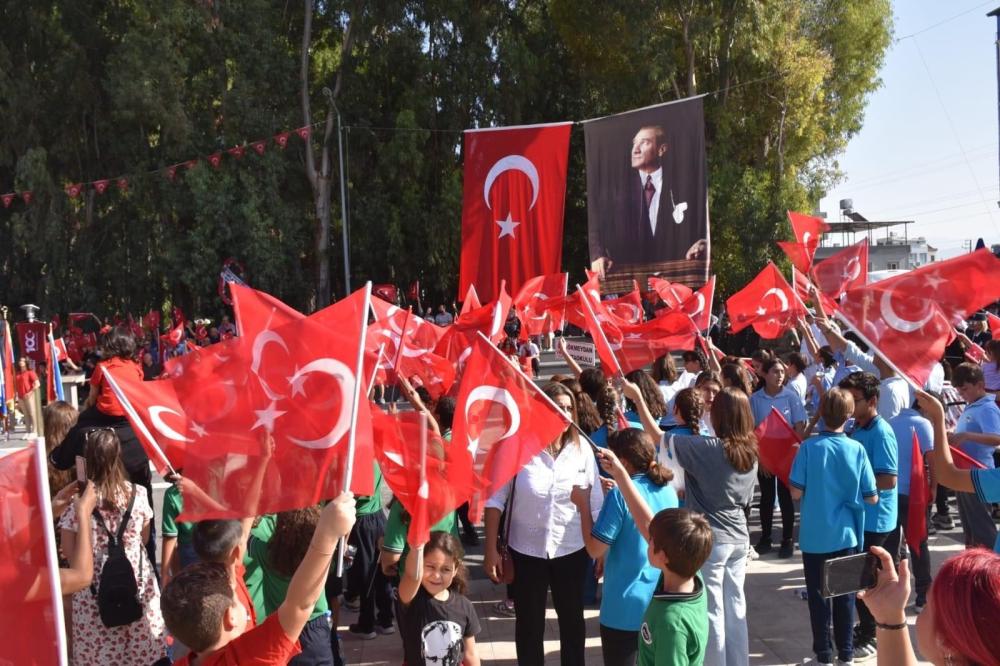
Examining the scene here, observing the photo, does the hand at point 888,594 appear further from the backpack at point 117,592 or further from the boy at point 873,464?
the boy at point 873,464

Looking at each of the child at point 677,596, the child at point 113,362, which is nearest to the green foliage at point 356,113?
the child at point 113,362

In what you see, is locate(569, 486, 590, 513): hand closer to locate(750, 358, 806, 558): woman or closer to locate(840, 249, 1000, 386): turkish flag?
locate(840, 249, 1000, 386): turkish flag

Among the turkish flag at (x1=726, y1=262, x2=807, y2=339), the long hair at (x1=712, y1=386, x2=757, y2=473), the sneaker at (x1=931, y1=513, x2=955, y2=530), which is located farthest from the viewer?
the turkish flag at (x1=726, y1=262, x2=807, y2=339)

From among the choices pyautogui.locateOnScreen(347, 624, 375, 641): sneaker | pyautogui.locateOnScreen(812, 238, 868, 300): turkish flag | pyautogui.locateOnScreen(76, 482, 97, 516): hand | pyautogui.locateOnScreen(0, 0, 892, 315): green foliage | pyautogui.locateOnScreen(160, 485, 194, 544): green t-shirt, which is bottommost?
pyautogui.locateOnScreen(347, 624, 375, 641): sneaker

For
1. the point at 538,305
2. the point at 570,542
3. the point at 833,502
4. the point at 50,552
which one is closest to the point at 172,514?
the point at 570,542

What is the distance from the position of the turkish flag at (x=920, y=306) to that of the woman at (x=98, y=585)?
12.1 ft

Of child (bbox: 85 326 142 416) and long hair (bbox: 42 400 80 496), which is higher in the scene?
child (bbox: 85 326 142 416)

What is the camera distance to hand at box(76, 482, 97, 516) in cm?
387

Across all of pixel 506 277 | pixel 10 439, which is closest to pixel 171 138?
pixel 10 439

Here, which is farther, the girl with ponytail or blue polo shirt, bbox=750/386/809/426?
blue polo shirt, bbox=750/386/809/426

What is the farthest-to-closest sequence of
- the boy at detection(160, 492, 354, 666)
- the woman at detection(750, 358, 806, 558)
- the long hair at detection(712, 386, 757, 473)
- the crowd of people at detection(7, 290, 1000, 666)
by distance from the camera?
the woman at detection(750, 358, 806, 558), the long hair at detection(712, 386, 757, 473), the crowd of people at detection(7, 290, 1000, 666), the boy at detection(160, 492, 354, 666)

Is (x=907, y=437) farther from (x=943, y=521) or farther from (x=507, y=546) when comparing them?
(x=507, y=546)

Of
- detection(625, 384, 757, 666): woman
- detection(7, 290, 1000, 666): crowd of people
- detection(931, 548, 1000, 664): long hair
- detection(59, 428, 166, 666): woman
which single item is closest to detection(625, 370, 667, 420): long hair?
detection(7, 290, 1000, 666): crowd of people

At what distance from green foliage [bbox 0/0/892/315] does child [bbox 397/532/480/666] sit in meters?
22.6
